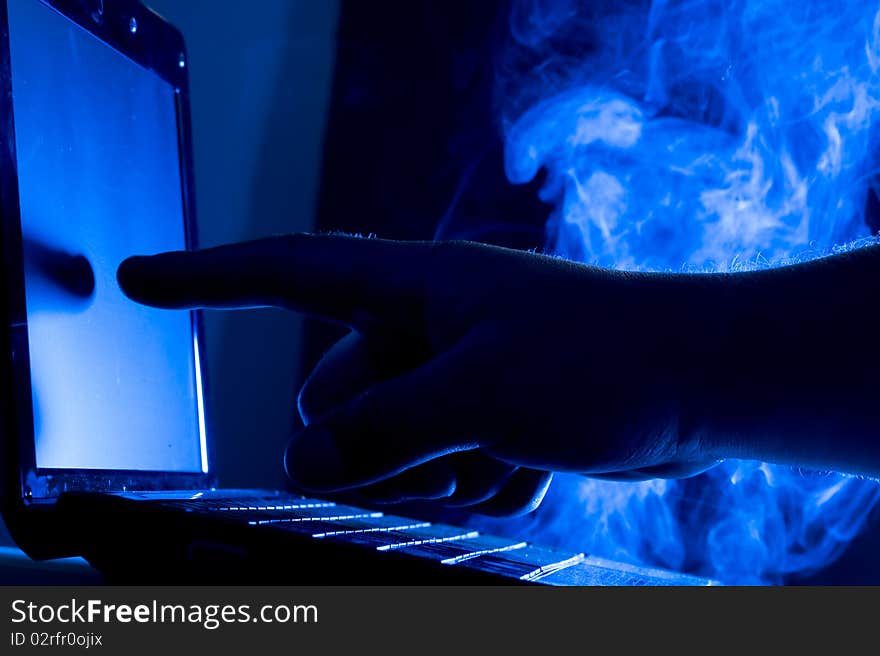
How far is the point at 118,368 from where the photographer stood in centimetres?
76

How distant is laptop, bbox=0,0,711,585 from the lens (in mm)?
509

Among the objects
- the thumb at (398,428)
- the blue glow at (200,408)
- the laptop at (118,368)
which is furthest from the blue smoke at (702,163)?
the thumb at (398,428)

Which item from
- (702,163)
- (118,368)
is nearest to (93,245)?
(118,368)

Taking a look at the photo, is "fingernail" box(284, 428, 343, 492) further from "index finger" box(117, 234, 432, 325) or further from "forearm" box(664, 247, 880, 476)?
"forearm" box(664, 247, 880, 476)

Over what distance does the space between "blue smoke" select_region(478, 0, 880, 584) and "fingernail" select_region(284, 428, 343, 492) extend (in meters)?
1.10

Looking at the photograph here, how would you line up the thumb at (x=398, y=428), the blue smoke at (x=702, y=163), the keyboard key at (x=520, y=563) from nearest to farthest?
1. the thumb at (x=398, y=428)
2. the keyboard key at (x=520, y=563)
3. the blue smoke at (x=702, y=163)

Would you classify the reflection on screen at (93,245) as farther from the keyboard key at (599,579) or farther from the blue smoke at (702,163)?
the blue smoke at (702,163)

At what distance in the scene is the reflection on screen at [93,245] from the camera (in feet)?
2.13

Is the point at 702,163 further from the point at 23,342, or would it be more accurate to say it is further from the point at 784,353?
the point at 23,342

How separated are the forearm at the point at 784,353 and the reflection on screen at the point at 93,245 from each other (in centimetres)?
51

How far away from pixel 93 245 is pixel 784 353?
2.10 feet

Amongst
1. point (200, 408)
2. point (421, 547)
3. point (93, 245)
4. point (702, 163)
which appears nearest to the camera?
point (421, 547)
